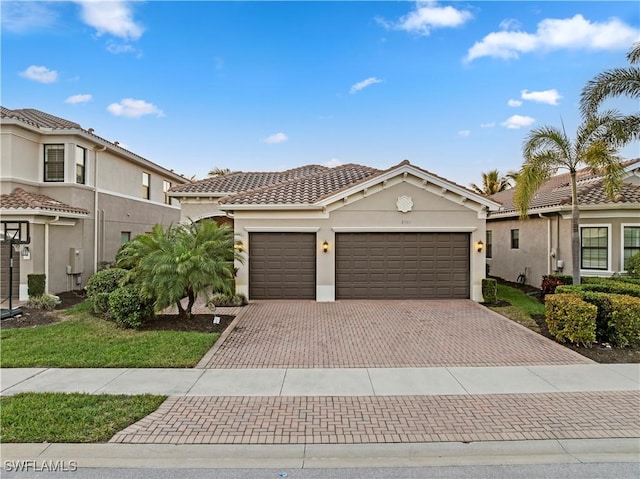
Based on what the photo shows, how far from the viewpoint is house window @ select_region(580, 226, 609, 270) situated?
563 inches

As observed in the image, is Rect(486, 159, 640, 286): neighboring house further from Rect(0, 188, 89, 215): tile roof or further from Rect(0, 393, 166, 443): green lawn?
Rect(0, 188, 89, 215): tile roof

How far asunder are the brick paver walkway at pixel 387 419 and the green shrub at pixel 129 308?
4.60 metres

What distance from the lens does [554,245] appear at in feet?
51.4

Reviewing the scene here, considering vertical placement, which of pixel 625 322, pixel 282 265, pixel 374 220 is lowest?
pixel 625 322

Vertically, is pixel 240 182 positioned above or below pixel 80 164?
below

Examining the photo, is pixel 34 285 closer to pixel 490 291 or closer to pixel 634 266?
pixel 490 291

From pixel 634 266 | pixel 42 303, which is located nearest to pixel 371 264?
pixel 634 266

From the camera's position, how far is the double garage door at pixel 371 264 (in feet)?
45.0

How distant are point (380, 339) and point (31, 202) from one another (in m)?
13.1

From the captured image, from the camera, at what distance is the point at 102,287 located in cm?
1154

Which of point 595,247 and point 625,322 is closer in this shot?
point 625,322

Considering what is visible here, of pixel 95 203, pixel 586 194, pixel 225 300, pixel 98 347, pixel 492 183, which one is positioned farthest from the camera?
pixel 492 183

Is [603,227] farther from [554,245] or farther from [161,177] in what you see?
[161,177]

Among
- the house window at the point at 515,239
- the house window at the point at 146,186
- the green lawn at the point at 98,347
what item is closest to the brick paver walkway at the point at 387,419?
the green lawn at the point at 98,347
